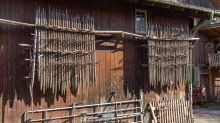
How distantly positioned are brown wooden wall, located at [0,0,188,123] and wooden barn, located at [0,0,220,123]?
0.03 m

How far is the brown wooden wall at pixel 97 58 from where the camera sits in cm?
583

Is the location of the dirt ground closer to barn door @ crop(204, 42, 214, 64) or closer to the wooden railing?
the wooden railing

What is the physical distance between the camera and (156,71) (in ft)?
25.8

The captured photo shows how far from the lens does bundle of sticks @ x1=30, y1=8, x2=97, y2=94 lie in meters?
5.98

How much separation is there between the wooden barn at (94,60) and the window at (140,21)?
4 cm

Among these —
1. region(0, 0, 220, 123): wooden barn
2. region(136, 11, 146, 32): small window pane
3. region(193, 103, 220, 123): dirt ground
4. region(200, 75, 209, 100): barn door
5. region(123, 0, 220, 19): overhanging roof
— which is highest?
region(123, 0, 220, 19): overhanging roof

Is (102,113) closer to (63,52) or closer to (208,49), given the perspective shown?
(63,52)

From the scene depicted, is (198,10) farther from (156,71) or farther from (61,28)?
(61,28)

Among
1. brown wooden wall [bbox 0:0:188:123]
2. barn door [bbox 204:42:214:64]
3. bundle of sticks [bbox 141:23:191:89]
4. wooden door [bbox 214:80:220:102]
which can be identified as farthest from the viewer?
barn door [bbox 204:42:214:64]

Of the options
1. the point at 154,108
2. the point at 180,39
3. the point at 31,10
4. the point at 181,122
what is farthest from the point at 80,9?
the point at 181,122

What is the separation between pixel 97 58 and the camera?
7188 mm

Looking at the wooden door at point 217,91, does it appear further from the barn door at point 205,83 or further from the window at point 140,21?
the window at point 140,21

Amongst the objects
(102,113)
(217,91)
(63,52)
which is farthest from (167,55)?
(217,91)

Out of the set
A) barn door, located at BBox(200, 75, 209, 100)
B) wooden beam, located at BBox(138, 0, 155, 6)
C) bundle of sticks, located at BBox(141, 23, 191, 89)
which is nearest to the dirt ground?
bundle of sticks, located at BBox(141, 23, 191, 89)
